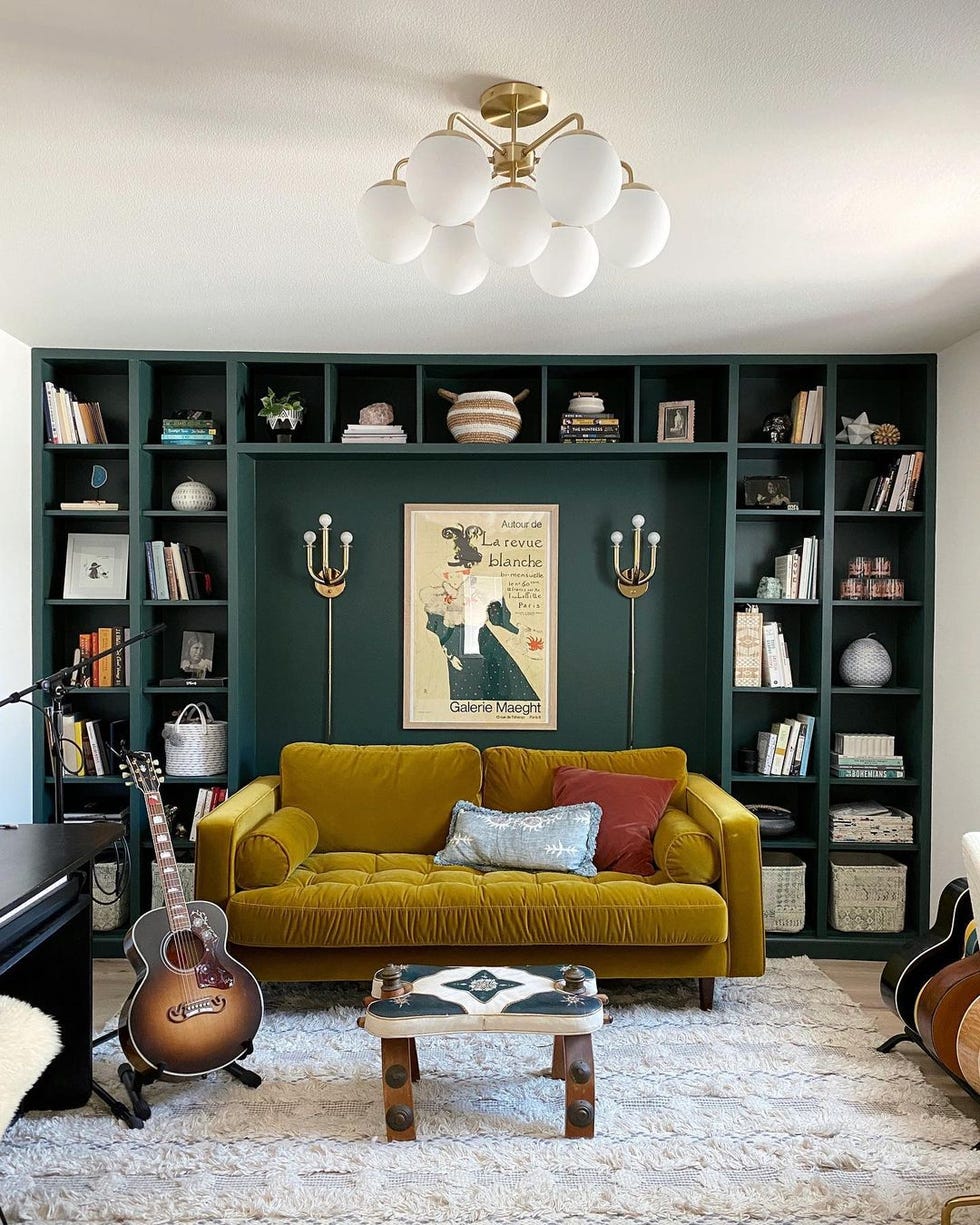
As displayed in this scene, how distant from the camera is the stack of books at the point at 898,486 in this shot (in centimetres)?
448

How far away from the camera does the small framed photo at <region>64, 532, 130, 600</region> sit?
4.62 m

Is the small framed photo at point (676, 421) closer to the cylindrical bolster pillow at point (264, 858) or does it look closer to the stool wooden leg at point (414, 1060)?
the cylindrical bolster pillow at point (264, 858)

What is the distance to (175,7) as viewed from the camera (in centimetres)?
187

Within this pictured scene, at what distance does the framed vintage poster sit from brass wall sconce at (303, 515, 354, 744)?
300 millimetres

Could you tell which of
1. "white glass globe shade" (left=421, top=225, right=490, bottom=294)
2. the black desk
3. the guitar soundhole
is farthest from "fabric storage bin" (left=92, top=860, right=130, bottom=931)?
"white glass globe shade" (left=421, top=225, right=490, bottom=294)

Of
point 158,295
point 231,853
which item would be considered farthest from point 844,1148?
point 158,295

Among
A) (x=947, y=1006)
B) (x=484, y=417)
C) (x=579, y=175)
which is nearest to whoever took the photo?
(x=579, y=175)

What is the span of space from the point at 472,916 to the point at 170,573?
6.89 ft

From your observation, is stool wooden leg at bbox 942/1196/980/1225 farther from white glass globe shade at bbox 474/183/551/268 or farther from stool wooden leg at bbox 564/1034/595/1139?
white glass globe shade at bbox 474/183/551/268

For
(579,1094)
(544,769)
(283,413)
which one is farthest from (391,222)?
(544,769)

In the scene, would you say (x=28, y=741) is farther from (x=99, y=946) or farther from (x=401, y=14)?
(x=401, y=14)

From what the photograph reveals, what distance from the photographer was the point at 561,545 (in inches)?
190

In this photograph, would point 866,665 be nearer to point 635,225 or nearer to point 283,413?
point 283,413

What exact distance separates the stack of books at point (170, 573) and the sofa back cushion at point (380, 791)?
0.86 meters
